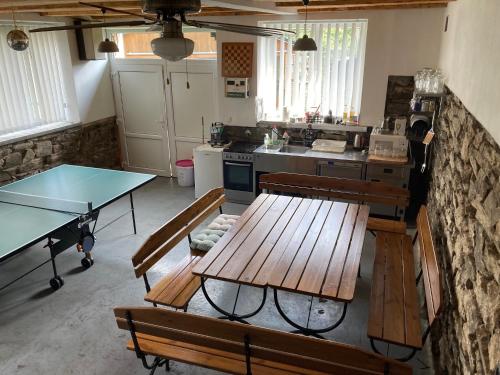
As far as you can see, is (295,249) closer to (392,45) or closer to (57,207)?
(57,207)

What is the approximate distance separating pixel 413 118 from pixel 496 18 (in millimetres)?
2887

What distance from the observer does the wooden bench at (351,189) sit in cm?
396

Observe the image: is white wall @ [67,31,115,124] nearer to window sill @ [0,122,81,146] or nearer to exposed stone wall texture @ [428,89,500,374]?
window sill @ [0,122,81,146]

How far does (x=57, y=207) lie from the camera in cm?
380

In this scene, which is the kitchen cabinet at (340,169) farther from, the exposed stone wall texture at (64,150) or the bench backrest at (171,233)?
the exposed stone wall texture at (64,150)

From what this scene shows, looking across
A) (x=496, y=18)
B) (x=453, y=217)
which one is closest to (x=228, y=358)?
(x=453, y=217)

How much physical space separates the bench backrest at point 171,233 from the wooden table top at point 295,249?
1.43 feet

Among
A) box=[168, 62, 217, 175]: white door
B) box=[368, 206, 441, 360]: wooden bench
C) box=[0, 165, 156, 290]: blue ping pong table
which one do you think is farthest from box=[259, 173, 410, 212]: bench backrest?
box=[168, 62, 217, 175]: white door

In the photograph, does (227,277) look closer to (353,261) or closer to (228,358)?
(228,358)

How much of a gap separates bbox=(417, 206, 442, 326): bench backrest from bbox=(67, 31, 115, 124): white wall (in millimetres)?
5214

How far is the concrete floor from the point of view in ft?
9.99

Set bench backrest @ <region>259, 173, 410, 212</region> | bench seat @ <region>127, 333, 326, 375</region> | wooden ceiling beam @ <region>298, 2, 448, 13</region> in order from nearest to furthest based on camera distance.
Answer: bench seat @ <region>127, 333, 326, 375</region>, bench backrest @ <region>259, 173, 410, 212</region>, wooden ceiling beam @ <region>298, 2, 448, 13</region>

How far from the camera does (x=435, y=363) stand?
286 centimetres

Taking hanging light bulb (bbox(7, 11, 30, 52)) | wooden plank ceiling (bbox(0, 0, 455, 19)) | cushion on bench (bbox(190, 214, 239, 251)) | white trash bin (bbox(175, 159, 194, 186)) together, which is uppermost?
wooden plank ceiling (bbox(0, 0, 455, 19))
